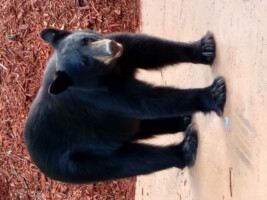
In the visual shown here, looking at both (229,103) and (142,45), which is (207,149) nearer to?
(229,103)

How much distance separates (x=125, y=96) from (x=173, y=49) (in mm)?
543

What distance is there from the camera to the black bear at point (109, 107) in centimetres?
332

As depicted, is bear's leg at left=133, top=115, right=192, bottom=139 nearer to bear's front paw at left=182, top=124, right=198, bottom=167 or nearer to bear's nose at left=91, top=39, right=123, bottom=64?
bear's front paw at left=182, top=124, right=198, bottom=167

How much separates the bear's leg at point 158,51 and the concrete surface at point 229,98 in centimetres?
11

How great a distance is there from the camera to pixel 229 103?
10.6ft

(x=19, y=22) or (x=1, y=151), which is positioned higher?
(x=19, y=22)

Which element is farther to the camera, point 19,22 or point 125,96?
point 19,22

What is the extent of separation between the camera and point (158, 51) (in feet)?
11.6

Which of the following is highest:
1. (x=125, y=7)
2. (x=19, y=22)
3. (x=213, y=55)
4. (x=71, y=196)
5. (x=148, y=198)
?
(x=213, y=55)

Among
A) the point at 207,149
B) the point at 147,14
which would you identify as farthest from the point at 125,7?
the point at 207,149

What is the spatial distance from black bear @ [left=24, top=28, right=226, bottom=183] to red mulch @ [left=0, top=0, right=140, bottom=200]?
2148 mm

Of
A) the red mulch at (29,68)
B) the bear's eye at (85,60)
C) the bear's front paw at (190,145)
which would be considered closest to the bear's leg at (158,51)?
the bear's eye at (85,60)

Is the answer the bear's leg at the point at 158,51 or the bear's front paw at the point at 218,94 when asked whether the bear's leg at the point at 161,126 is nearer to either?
the bear's leg at the point at 158,51

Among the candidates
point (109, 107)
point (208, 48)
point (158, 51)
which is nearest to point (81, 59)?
point (109, 107)
